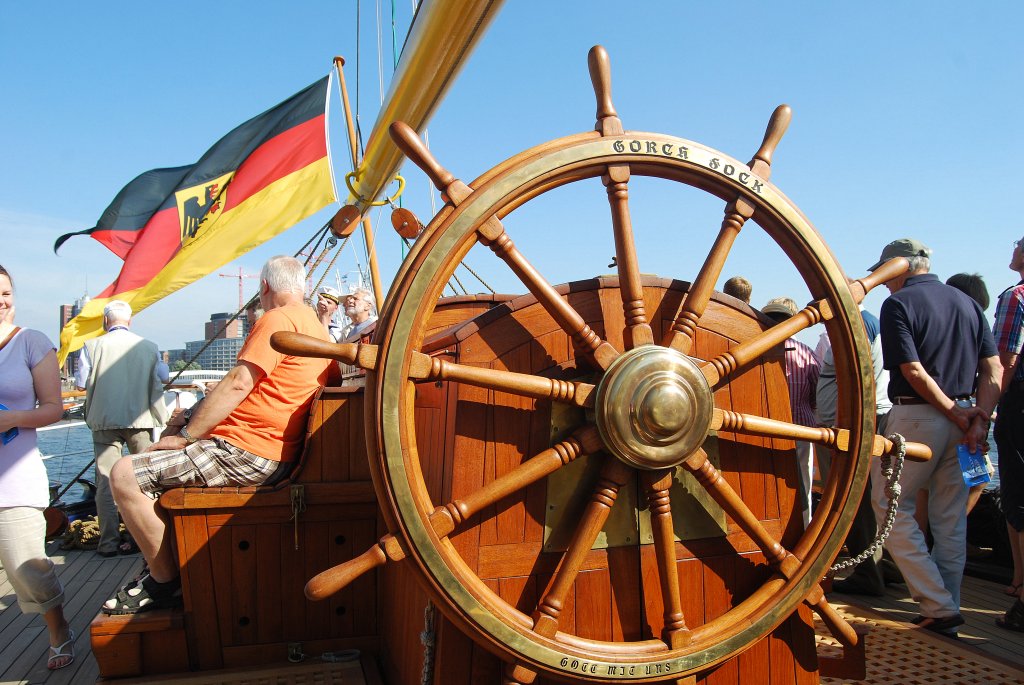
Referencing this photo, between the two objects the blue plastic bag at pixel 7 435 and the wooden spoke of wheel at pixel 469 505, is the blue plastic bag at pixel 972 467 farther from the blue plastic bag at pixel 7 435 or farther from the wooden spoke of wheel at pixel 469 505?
the blue plastic bag at pixel 7 435

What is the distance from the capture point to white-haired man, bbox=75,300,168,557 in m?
4.05

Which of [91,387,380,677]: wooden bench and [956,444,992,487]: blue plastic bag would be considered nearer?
[91,387,380,677]: wooden bench

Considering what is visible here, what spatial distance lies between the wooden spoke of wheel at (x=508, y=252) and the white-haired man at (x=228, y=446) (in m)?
0.97

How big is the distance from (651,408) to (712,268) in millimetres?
339

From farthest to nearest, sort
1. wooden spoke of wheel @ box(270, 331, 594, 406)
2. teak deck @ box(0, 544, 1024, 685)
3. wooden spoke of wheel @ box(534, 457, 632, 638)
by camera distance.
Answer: teak deck @ box(0, 544, 1024, 685) < wooden spoke of wheel @ box(534, 457, 632, 638) < wooden spoke of wheel @ box(270, 331, 594, 406)

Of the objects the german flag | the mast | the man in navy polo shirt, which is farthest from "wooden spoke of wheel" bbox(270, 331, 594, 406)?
the german flag

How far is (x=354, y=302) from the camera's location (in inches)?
185

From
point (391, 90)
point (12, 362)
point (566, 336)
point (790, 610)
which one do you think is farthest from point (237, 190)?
point (790, 610)

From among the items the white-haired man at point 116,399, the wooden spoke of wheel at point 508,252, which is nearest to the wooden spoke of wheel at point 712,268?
the wooden spoke of wheel at point 508,252

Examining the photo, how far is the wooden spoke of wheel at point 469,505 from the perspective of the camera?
125 cm

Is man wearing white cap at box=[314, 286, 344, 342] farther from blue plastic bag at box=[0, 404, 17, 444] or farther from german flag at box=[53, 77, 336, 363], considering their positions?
blue plastic bag at box=[0, 404, 17, 444]

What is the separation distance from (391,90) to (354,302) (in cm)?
191

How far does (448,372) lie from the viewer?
50.6 inches

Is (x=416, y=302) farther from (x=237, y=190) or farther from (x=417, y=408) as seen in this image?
(x=237, y=190)
